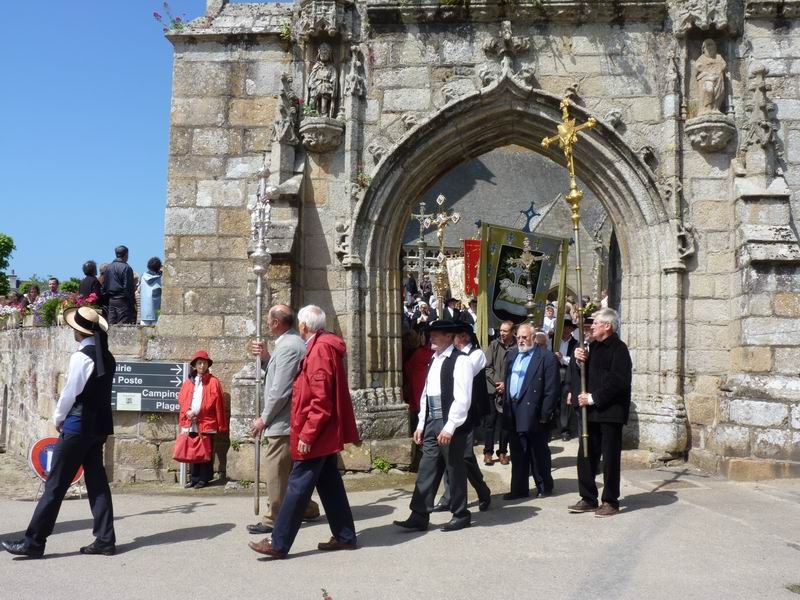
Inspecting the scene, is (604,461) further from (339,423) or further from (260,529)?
(260,529)

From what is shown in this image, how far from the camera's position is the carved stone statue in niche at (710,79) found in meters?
8.77

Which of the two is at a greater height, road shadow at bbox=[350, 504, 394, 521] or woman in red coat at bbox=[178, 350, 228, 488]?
woman in red coat at bbox=[178, 350, 228, 488]

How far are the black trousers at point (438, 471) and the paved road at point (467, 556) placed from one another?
22cm

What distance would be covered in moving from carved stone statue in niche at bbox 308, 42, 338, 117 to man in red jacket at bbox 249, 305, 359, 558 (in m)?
4.13

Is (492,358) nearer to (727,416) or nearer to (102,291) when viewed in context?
(727,416)

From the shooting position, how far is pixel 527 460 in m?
7.34

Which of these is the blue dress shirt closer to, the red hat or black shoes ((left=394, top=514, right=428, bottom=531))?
black shoes ((left=394, top=514, right=428, bottom=531))

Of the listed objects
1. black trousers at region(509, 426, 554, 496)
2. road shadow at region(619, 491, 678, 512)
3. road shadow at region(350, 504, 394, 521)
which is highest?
black trousers at region(509, 426, 554, 496)

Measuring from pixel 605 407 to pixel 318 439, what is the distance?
93.7 inches

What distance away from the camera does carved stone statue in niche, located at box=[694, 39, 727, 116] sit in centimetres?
877

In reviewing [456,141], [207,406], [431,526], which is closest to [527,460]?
[431,526]

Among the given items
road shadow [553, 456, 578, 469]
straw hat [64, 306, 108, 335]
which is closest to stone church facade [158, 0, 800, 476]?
road shadow [553, 456, 578, 469]

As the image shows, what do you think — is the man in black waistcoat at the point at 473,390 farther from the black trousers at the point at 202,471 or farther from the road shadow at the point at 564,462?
the black trousers at the point at 202,471

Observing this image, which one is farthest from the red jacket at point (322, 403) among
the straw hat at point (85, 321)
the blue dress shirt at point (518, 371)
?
the blue dress shirt at point (518, 371)
